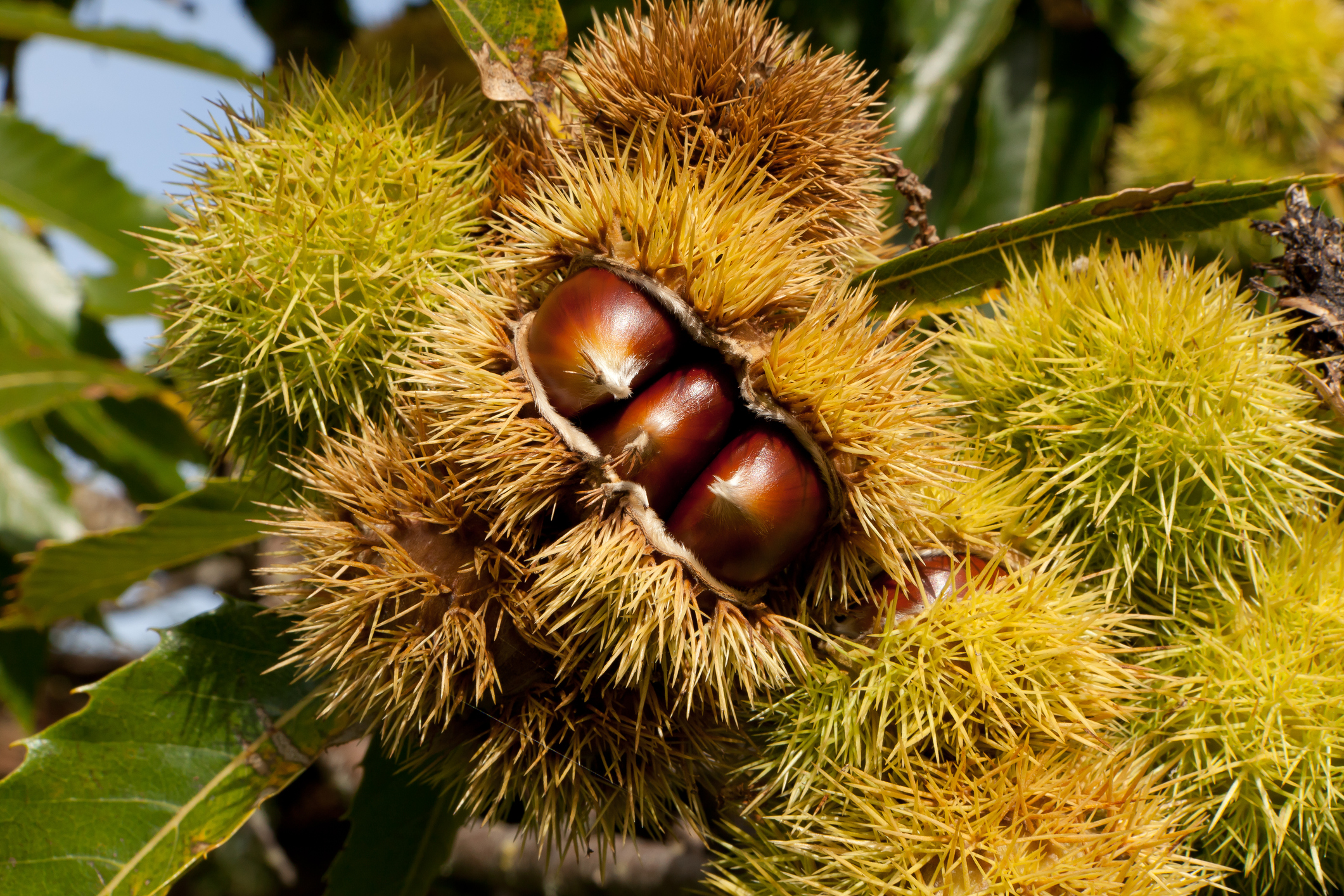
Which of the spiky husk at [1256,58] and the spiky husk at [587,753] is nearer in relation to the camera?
the spiky husk at [587,753]

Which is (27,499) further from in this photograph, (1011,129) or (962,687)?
(1011,129)

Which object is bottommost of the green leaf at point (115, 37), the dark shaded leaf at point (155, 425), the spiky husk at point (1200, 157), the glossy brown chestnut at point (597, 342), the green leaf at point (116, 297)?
the spiky husk at point (1200, 157)

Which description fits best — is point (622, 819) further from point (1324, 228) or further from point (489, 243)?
point (1324, 228)

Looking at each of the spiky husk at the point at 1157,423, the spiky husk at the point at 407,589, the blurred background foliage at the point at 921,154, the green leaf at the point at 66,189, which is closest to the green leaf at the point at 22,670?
the blurred background foliage at the point at 921,154

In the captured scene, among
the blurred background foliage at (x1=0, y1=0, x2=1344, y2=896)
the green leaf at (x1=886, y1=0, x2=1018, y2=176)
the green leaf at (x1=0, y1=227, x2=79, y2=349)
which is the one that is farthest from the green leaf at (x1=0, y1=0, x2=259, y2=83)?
the green leaf at (x1=886, y1=0, x2=1018, y2=176)

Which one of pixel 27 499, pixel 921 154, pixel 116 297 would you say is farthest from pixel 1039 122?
pixel 27 499

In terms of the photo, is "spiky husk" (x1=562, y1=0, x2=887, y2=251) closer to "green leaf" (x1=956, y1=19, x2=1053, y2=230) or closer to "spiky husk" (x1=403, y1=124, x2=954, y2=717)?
"spiky husk" (x1=403, y1=124, x2=954, y2=717)

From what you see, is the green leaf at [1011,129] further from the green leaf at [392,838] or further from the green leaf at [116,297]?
the green leaf at [116,297]
